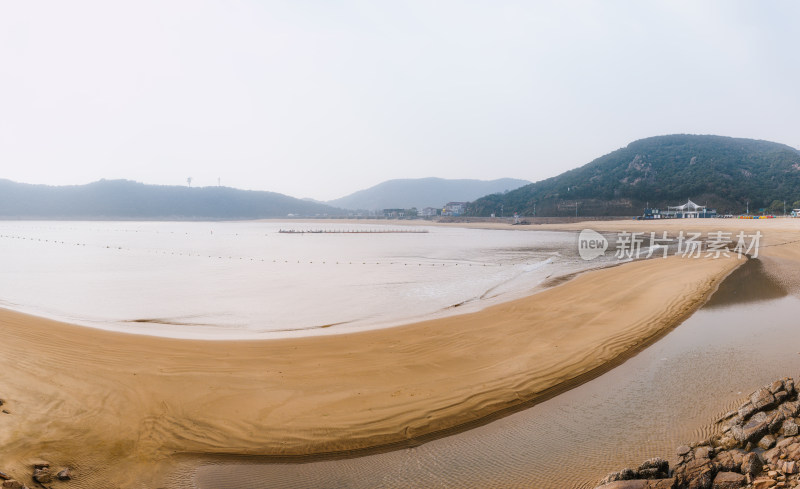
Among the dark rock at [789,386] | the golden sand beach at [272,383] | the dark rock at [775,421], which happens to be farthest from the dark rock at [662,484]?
the dark rock at [789,386]

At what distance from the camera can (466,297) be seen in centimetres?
1450

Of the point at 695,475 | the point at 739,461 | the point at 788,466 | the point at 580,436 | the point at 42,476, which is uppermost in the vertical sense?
the point at 788,466

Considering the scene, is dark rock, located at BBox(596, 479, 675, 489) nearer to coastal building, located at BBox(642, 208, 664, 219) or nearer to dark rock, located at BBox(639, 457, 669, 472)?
dark rock, located at BBox(639, 457, 669, 472)

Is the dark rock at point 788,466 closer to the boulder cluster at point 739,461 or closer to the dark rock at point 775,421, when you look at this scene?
the boulder cluster at point 739,461

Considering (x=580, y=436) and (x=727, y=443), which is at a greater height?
(x=727, y=443)

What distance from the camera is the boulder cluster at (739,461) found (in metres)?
3.45

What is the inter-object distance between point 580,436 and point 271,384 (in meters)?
4.41

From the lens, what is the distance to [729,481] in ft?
11.3

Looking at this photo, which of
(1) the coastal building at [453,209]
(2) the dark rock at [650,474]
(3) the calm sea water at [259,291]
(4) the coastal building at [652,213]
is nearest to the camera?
(2) the dark rock at [650,474]

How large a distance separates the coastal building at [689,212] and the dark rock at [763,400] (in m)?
90.0

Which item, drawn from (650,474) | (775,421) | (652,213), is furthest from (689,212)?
(650,474)

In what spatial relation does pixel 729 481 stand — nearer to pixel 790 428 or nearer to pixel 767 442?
pixel 767 442

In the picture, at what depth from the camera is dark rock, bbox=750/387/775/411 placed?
193 inches

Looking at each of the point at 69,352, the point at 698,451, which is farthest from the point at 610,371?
the point at 69,352
